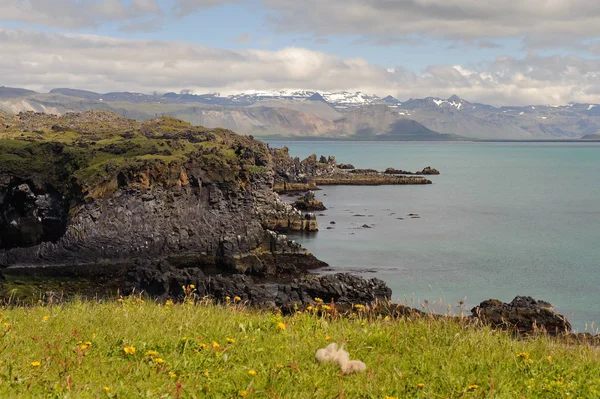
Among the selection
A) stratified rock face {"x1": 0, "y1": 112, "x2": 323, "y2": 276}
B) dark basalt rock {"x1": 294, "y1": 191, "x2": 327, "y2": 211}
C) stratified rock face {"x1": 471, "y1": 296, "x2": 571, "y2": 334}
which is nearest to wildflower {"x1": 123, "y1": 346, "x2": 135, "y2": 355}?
stratified rock face {"x1": 471, "y1": 296, "x2": 571, "y2": 334}

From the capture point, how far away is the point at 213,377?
353 inches

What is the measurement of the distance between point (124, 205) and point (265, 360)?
55200mm

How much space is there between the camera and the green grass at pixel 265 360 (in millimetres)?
8547

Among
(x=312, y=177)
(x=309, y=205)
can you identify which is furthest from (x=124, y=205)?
(x=312, y=177)

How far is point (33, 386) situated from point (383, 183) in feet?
540

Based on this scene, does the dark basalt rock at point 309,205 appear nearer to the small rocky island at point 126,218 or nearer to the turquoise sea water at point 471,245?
the turquoise sea water at point 471,245

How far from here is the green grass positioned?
28.0ft

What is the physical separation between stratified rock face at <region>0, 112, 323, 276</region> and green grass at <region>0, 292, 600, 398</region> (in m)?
46.3

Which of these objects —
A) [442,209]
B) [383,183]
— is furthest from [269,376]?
[383,183]

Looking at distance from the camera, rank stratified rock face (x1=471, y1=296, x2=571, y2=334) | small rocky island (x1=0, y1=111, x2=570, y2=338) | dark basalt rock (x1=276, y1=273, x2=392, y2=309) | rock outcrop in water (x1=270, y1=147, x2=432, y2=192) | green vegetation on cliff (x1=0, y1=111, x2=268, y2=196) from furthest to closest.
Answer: rock outcrop in water (x1=270, y1=147, x2=432, y2=192), green vegetation on cliff (x1=0, y1=111, x2=268, y2=196), small rocky island (x1=0, y1=111, x2=570, y2=338), dark basalt rock (x1=276, y1=273, x2=392, y2=309), stratified rock face (x1=471, y1=296, x2=571, y2=334)

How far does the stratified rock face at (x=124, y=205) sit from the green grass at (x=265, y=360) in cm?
4628

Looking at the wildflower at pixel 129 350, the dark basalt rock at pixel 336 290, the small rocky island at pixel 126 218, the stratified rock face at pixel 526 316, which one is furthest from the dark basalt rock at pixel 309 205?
the wildflower at pixel 129 350

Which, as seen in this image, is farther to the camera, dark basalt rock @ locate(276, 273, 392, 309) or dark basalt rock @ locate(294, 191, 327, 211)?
dark basalt rock @ locate(294, 191, 327, 211)

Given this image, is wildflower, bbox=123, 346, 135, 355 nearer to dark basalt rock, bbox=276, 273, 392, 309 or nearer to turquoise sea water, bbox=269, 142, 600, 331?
turquoise sea water, bbox=269, 142, 600, 331
